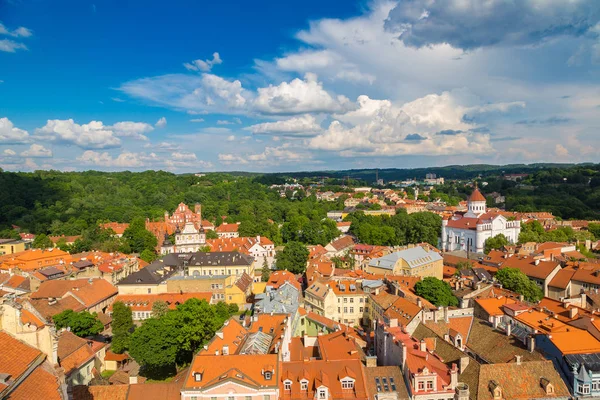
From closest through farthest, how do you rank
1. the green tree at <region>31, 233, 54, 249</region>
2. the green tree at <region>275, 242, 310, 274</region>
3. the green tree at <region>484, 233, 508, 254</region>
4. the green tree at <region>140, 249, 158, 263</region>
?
the green tree at <region>275, 242, 310, 274</region>
the green tree at <region>140, 249, 158, 263</region>
the green tree at <region>484, 233, 508, 254</region>
the green tree at <region>31, 233, 54, 249</region>

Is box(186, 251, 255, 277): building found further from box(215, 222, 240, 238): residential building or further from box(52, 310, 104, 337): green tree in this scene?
box(215, 222, 240, 238): residential building

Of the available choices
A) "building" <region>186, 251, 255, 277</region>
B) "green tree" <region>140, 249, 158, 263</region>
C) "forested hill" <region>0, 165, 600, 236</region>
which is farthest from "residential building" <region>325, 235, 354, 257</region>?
"green tree" <region>140, 249, 158, 263</region>

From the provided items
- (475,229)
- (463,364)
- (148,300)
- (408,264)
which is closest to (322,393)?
(463,364)

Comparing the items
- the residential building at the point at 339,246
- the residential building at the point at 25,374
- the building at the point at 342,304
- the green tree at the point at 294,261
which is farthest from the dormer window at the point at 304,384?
the residential building at the point at 339,246

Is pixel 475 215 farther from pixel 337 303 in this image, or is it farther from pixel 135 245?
pixel 135 245

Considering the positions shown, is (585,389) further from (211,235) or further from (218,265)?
(211,235)

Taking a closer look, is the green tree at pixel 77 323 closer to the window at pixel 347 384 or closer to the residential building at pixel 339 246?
the window at pixel 347 384

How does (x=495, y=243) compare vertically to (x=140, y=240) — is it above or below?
below
